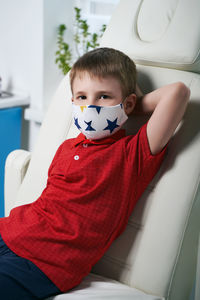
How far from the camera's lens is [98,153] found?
1.12 meters

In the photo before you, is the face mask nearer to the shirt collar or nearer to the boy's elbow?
the shirt collar

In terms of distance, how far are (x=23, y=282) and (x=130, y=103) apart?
0.56 m

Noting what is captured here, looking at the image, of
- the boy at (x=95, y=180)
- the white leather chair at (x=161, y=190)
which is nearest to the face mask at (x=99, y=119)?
the boy at (x=95, y=180)

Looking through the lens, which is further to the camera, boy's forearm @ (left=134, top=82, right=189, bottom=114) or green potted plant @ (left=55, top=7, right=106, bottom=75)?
green potted plant @ (left=55, top=7, right=106, bottom=75)

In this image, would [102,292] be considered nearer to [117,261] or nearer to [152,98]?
[117,261]

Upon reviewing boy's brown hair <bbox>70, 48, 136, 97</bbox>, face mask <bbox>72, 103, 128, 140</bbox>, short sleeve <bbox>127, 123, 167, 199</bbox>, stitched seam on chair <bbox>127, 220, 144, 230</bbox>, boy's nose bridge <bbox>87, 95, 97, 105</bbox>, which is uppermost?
boy's brown hair <bbox>70, 48, 136, 97</bbox>

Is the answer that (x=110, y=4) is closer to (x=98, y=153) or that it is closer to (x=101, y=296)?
(x=98, y=153)

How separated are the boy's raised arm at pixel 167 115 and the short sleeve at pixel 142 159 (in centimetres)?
1

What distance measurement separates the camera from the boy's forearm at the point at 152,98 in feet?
3.49

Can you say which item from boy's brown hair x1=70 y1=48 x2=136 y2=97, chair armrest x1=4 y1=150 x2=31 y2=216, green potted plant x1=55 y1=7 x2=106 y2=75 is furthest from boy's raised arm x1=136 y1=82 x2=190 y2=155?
green potted plant x1=55 y1=7 x2=106 y2=75

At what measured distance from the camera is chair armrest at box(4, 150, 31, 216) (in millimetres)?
1443

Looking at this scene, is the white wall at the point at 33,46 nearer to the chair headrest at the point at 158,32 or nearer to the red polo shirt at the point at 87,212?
the chair headrest at the point at 158,32

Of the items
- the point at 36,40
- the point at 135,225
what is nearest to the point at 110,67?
the point at 135,225

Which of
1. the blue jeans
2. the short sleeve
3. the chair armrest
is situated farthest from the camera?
the chair armrest
